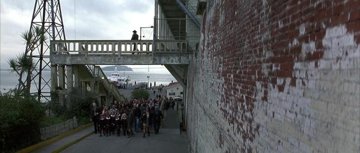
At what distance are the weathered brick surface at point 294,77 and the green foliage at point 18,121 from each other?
11788mm

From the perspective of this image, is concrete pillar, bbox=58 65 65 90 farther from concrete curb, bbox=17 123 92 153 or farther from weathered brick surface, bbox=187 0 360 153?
weathered brick surface, bbox=187 0 360 153

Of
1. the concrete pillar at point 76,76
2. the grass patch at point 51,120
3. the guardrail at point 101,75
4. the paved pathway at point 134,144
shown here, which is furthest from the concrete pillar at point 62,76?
the paved pathway at point 134,144

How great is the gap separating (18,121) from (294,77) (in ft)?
53.9

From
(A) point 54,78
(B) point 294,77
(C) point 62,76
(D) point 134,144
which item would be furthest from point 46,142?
(B) point 294,77

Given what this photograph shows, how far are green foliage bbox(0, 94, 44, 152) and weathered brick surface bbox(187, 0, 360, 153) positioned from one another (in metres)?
11.8

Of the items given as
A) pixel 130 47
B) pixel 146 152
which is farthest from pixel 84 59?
pixel 146 152

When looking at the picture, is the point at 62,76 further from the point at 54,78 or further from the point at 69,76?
the point at 54,78

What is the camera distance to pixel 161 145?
2447 cm

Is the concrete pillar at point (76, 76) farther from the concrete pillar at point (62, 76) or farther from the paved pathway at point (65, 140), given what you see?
the paved pathway at point (65, 140)

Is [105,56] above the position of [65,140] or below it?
above

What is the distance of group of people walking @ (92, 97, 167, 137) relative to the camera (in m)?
28.5

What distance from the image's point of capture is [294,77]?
485cm

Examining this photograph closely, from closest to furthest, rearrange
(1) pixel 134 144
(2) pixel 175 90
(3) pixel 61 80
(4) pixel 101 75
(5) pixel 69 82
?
(1) pixel 134 144
(3) pixel 61 80
(5) pixel 69 82
(4) pixel 101 75
(2) pixel 175 90

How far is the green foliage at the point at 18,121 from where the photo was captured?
62.1 ft
